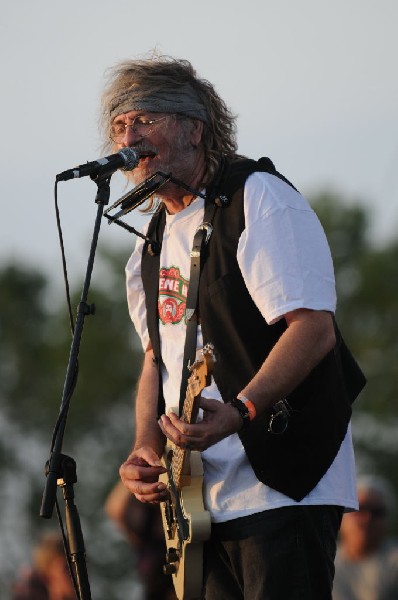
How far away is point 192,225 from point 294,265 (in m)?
0.61

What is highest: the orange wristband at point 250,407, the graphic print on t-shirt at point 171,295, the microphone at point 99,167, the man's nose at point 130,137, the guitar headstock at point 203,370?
the man's nose at point 130,137

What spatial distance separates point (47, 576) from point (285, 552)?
3.90m

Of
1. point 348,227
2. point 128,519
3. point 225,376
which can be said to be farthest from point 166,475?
point 348,227

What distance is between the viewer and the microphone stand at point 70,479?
3.89 meters

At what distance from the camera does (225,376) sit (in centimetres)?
Answer: 415

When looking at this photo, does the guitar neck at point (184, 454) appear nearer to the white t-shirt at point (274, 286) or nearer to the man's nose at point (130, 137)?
the white t-shirt at point (274, 286)

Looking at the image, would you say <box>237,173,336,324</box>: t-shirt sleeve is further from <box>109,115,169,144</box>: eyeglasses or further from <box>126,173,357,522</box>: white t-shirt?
<box>109,115,169,144</box>: eyeglasses

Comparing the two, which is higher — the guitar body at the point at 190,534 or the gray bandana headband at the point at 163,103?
the gray bandana headband at the point at 163,103

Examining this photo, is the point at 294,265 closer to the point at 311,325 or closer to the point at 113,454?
the point at 311,325

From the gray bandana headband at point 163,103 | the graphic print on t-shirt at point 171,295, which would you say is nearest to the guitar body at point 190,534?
the graphic print on t-shirt at point 171,295

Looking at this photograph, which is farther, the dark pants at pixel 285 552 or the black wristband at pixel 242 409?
the dark pants at pixel 285 552

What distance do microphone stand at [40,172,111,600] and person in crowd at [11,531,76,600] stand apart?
3.22 meters

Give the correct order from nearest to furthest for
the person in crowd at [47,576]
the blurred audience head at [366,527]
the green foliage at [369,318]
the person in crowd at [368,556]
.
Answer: the person in crowd at [368,556] < the blurred audience head at [366,527] < the person in crowd at [47,576] < the green foliage at [369,318]

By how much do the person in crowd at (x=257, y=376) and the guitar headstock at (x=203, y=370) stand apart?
7cm
